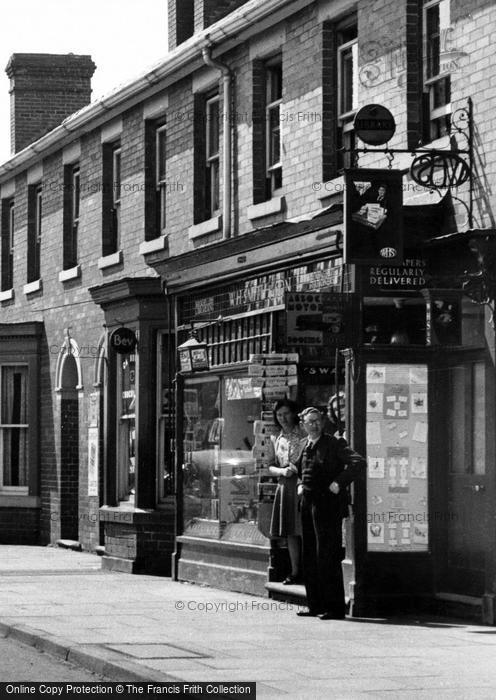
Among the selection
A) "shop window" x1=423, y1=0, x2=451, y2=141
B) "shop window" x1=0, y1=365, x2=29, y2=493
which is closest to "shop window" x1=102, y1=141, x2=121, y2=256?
"shop window" x1=0, y1=365, x2=29, y2=493

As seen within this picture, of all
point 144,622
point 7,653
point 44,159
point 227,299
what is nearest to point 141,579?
point 227,299

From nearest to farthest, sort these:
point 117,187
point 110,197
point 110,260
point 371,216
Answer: point 371,216 < point 110,260 < point 117,187 < point 110,197

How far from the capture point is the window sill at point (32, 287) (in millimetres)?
27812

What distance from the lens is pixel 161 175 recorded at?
22.5 metres

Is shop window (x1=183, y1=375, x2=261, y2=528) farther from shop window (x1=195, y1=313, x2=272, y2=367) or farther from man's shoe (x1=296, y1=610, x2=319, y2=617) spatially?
man's shoe (x1=296, y1=610, x2=319, y2=617)

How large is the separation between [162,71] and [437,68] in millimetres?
7165

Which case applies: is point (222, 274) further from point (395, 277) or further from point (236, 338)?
point (395, 277)

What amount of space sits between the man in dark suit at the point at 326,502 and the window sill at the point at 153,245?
8.17 m

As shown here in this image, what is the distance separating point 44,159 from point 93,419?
5.39 m

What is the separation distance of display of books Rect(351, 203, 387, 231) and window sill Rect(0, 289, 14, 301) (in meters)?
16.3

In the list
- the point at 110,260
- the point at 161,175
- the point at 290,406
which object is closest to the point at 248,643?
the point at 290,406

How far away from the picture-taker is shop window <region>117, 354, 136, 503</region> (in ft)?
72.1

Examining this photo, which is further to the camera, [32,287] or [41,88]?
[41,88]

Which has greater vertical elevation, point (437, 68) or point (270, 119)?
point (270, 119)
